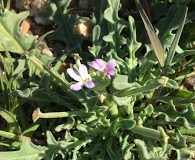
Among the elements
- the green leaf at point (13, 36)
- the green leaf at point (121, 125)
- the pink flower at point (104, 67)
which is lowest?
the green leaf at point (121, 125)

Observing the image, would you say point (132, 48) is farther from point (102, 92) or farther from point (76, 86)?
point (76, 86)

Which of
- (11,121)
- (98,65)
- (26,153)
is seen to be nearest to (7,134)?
(11,121)

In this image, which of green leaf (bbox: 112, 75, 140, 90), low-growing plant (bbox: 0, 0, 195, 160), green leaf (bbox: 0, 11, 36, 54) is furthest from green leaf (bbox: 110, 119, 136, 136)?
green leaf (bbox: 0, 11, 36, 54)

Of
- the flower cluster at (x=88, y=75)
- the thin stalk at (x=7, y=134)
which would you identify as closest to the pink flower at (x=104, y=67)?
the flower cluster at (x=88, y=75)

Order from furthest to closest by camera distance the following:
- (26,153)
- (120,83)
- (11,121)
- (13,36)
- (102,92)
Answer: (13,36) → (11,121) → (26,153) → (102,92) → (120,83)

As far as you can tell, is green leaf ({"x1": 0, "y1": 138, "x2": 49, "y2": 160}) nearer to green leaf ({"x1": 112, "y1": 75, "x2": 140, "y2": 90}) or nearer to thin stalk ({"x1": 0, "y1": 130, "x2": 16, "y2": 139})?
thin stalk ({"x1": 0, "y1": 130, "x2": 16, "y2": 139})

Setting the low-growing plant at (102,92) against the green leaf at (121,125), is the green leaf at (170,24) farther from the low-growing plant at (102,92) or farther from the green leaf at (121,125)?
the green leaf at (121,125)
